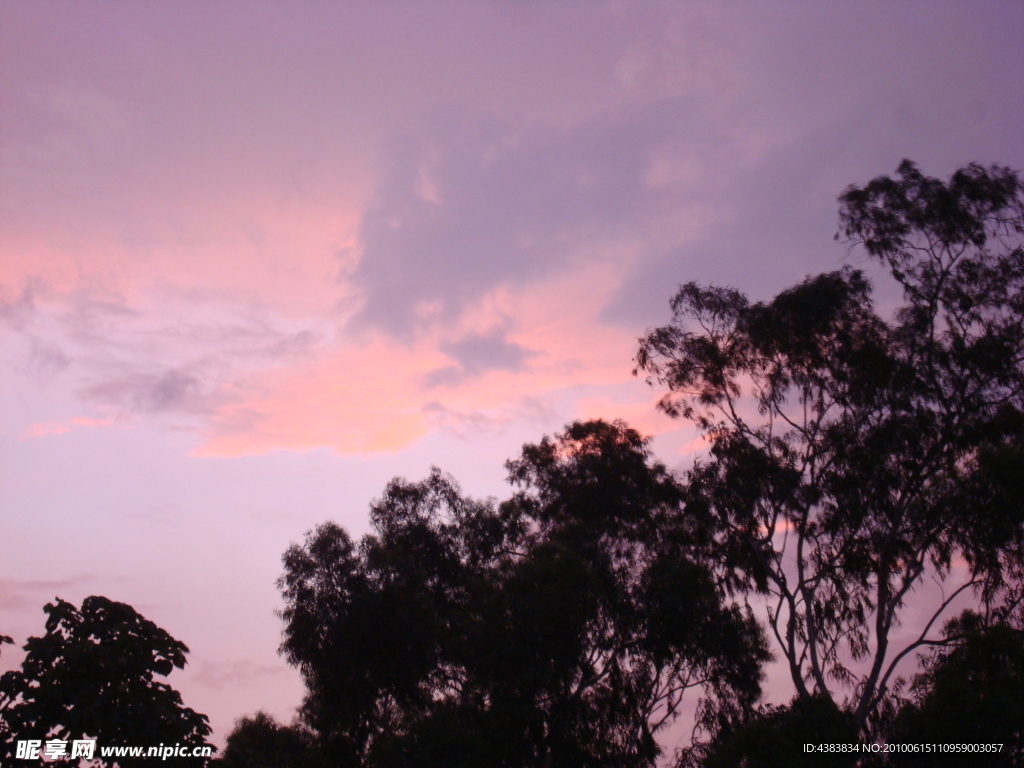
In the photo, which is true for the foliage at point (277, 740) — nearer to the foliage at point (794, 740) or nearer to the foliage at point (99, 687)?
the foliage at point (794, 740)

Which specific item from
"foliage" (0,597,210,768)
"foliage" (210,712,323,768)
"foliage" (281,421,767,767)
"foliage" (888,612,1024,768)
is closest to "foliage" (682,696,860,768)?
"foliage" (888,612,1024,768)

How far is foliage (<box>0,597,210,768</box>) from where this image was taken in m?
8.28

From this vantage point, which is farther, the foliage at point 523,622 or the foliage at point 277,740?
the foliage at point 277,740

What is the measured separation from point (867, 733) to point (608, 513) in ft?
36.7

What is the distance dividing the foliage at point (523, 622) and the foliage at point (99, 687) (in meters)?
17.9

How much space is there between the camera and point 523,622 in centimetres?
2647

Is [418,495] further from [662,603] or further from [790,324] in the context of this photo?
[790,324]

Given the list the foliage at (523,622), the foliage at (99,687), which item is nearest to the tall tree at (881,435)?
the foliage at (523,622)

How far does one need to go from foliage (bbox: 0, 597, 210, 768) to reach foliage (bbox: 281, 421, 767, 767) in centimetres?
1792

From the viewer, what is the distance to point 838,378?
2778 cm

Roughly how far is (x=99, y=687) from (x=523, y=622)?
19.0m

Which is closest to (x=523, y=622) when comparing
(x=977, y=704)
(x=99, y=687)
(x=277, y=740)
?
(x=977, y=704)

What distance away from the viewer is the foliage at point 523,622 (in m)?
26.6

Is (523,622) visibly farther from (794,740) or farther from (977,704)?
(977,704)
